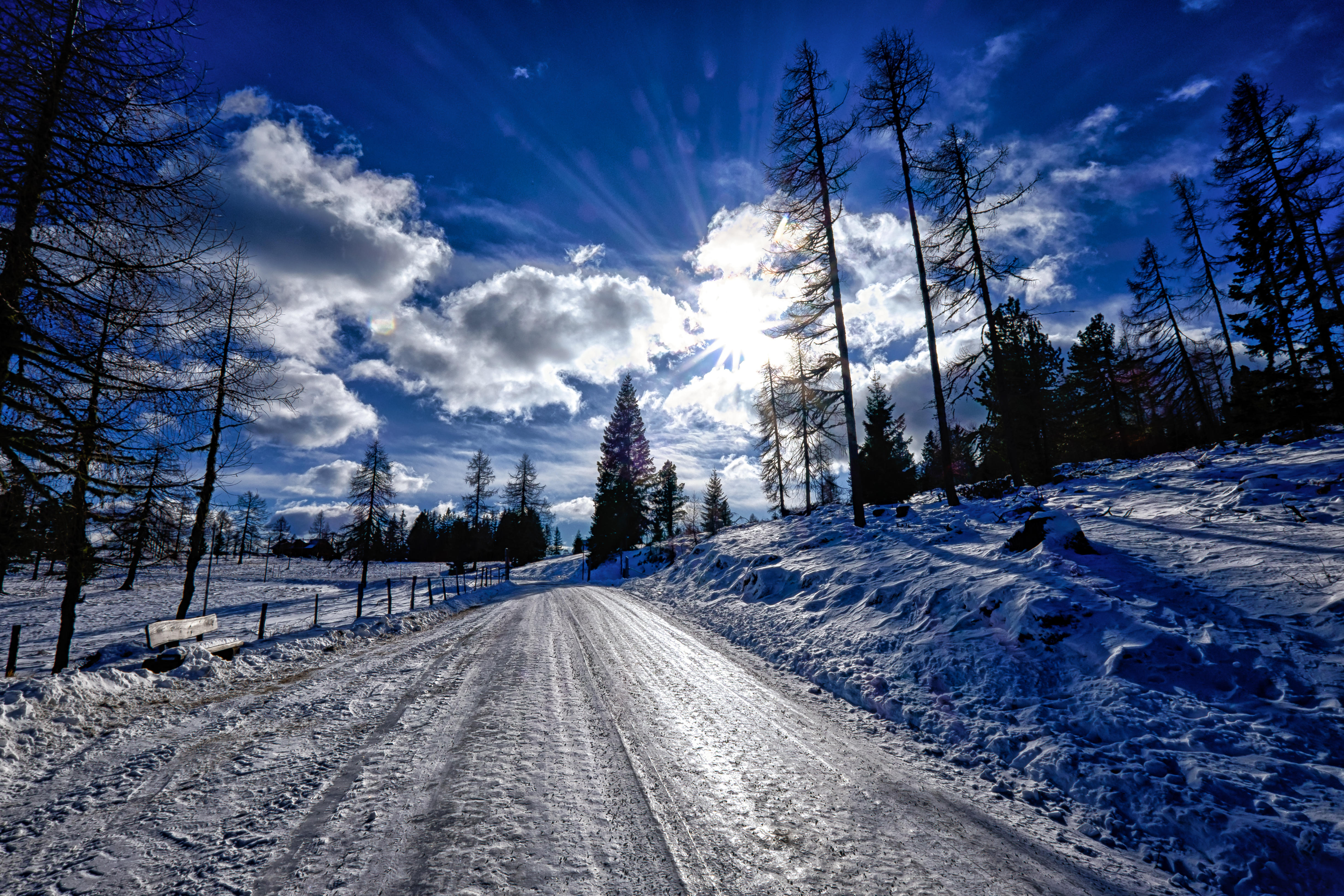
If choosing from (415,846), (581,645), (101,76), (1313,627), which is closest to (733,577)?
(581,645)

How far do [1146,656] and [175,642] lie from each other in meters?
16.0

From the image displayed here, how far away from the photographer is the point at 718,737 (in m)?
4.64

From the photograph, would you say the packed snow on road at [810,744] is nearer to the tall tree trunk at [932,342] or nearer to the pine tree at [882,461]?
the tall tree trunk at [932,342]

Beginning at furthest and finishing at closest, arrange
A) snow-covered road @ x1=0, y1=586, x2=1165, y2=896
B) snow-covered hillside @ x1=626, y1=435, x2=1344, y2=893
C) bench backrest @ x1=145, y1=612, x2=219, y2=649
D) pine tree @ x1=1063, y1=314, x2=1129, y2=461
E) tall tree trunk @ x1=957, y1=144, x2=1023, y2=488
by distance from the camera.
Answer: pine tree @ x1=1063, y1=314, x2=1129, y2=461 < tall tree trunk @ x1=957, y1=144, x2=1023, y2=488 < bench backrest @ x1=145, y1=612, x2=219, y2=649 < snow-covered hillside @ x1=626, y1=435, x2=1344, y2=893 < snow-covered road @ x1=0, y1=586, x2=1165, y2=896

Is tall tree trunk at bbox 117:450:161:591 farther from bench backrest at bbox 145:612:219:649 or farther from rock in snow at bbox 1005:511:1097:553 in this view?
rock in snow at bbox 1005:511:1097:553

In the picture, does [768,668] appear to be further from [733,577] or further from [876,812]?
[733,577]

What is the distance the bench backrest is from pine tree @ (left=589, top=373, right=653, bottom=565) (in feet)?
96.9

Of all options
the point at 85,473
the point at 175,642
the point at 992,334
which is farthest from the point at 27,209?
the point at 992,334

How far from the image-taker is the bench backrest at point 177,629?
8258mm

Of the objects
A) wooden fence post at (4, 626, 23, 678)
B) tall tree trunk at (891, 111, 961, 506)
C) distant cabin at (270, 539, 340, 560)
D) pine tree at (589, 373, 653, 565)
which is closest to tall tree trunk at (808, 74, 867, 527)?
tall tree trunk at (891, 111, 961, 506)

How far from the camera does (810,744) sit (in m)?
4.61

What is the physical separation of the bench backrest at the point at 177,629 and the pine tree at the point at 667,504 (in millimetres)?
35501

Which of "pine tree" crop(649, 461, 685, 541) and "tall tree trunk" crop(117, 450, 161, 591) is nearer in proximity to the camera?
"tall tree trunk" crop(117, 450, 161, 591)

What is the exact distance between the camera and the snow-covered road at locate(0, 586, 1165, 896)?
2.60 metres
